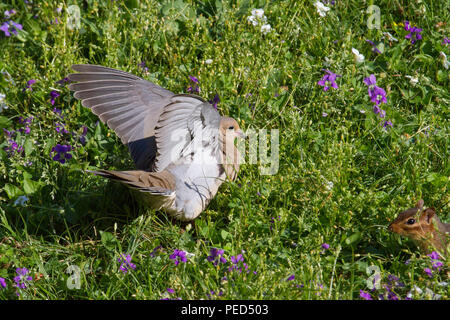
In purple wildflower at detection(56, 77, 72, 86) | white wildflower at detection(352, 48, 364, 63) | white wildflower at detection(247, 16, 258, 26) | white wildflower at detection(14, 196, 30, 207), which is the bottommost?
white wildflower at detection(14, 196, 30, 207)

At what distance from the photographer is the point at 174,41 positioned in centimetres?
564

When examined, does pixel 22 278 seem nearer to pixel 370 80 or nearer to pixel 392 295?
pixel 392 295

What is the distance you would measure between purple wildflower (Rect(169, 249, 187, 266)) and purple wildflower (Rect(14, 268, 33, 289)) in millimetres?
842

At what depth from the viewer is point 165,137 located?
13.8 feet

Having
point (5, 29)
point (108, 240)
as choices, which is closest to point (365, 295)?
point (108, 240)

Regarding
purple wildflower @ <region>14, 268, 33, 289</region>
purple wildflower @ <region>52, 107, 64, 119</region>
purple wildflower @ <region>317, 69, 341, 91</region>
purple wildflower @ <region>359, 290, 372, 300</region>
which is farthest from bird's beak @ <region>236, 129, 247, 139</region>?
purple wildflower @ <region>14, 268, 33, 289</region>

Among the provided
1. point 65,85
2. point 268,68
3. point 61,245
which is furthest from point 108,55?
point 61,245

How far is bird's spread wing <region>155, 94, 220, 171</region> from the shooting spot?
3975 mm

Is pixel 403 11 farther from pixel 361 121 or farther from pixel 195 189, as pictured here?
pixel 195 189

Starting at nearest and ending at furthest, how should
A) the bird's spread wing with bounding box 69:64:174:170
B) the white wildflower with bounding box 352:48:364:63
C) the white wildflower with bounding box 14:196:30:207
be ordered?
the white wildflower with bounding box 14:196:30:207 < the bird's spread wing with bounding box 69:64:174:170 < the white wildflower with bounding box 352:48:364:63

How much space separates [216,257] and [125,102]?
1492 millimetres

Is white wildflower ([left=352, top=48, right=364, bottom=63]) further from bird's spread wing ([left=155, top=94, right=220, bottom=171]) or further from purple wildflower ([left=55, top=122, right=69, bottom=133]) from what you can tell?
purple wildflower ([left=55, top=122, right=69, bottom=133])

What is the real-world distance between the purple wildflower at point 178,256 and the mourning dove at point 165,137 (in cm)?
42

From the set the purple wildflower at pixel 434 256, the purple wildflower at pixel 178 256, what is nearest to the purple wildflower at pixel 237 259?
the purple wildflower at pixel 178 256
